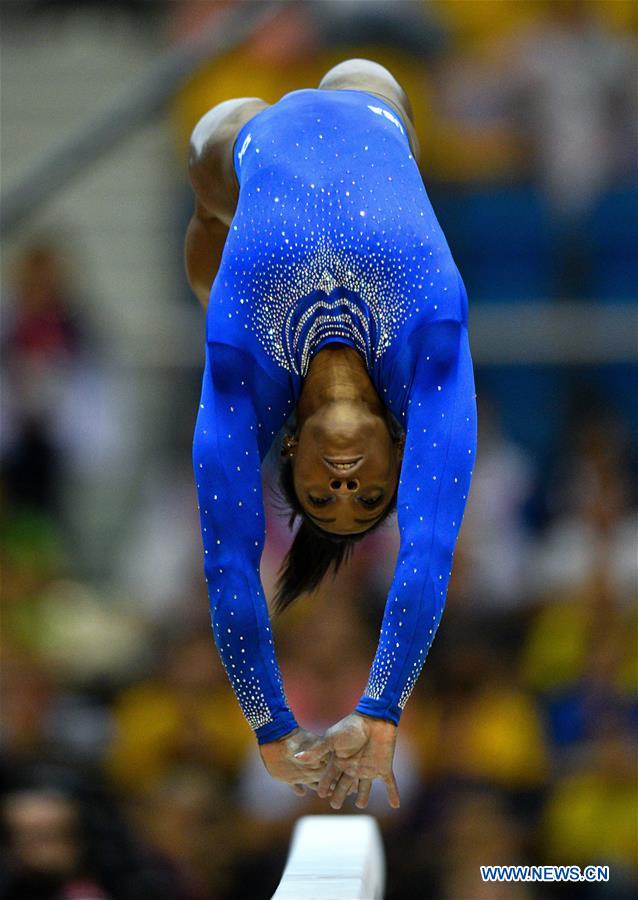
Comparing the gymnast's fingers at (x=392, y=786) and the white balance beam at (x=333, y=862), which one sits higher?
the gymnast's fingers at (x=392, y=786)

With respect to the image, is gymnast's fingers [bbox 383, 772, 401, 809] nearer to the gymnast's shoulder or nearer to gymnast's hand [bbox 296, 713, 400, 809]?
gymnast's hand [bbox 296, 713, 400, 809]

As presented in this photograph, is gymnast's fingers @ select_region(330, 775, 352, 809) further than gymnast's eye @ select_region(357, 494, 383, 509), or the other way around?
gymnast's eye @ select_region(357, 494, 383, 509)

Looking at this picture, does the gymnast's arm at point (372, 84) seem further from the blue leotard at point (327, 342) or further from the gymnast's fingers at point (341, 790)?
the gymnast's fingers at point (341, 790)

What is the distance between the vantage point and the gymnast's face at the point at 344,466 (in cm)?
255

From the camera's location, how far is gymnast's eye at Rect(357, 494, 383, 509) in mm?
2592

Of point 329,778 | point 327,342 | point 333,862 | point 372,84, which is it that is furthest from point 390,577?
point 329,778

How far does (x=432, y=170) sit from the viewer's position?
5676mm

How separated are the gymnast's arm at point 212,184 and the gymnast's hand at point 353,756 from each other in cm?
114

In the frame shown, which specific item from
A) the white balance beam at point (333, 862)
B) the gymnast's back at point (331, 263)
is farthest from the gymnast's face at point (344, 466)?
the white balance beam at point (333, 862)

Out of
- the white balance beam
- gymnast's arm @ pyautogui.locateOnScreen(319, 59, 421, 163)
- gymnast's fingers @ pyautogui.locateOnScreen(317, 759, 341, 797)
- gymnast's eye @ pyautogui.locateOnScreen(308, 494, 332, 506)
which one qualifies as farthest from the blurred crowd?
gymnast's arm @ pyautogui.locateOnScreen(319, 59, 421, 163)

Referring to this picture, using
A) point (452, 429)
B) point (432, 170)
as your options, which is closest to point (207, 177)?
point (452, 429)

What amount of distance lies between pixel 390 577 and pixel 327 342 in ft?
7.62

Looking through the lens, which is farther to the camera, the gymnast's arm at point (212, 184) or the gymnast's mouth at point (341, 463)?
the gymnast's arm at point (212, 184)

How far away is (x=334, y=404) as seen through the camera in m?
2.59
